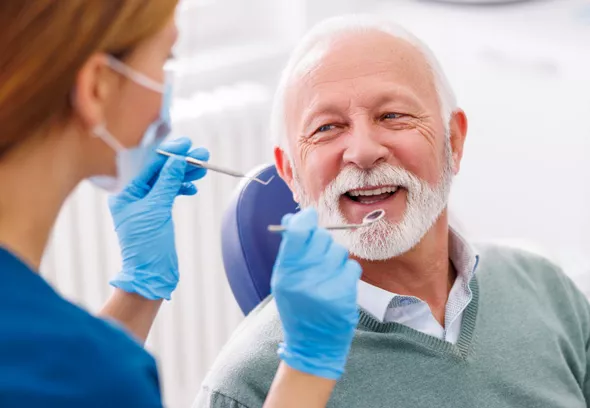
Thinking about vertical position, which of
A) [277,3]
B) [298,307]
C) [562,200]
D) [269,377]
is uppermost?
[277,3]

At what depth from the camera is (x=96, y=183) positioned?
1.31 metres

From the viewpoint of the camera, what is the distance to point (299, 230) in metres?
1.29

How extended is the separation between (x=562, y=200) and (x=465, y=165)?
0.41 meters

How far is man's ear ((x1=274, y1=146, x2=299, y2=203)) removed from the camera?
1.86 m

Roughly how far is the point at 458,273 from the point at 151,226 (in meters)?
0.62

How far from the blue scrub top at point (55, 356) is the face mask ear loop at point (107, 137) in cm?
17

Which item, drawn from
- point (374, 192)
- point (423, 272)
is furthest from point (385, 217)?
point (423, 272)

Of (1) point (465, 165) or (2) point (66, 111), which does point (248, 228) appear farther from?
(1) point (465, 165)

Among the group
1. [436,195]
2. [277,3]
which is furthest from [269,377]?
[277,3]

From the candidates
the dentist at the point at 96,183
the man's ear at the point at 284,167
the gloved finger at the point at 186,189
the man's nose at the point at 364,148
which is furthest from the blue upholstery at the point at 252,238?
the dentist at the point at 96,183

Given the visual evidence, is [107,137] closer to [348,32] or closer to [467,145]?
[348,32]

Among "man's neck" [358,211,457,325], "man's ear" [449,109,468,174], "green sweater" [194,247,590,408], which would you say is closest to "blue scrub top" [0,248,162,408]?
"green sweater" [194,247,590,408]

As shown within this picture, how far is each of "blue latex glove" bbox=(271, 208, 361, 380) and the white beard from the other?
0.36 metres

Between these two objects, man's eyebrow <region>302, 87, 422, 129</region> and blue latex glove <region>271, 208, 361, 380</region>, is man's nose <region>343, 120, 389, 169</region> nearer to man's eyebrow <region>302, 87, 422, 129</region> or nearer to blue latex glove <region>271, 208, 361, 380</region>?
man's eyebrow <region>302, 87, 422, 129</region>
